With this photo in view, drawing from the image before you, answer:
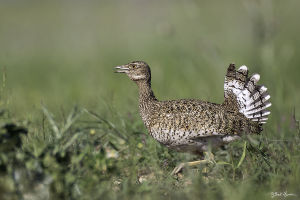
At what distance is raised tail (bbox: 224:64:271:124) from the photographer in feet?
16.5

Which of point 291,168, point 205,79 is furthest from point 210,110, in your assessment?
point 205,79

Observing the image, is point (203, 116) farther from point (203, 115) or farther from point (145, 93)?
point (145, 93)

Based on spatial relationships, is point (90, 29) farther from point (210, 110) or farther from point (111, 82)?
point (210, 110)

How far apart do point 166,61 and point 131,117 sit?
531 centimetres

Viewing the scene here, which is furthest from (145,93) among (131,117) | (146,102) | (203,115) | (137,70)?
(203,115)

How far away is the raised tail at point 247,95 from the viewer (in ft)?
16.5

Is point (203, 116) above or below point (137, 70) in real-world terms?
below

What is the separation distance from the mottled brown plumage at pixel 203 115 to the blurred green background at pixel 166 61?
450mm

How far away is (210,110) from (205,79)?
4.38 metres

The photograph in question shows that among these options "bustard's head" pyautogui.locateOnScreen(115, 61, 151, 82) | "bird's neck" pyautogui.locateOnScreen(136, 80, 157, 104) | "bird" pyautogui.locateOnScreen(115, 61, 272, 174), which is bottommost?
"bird" pyautogui.locateOnScreen(115, 61, 272, 174)

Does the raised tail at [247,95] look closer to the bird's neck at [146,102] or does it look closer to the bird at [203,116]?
the bird at [203,116]

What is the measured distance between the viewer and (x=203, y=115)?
4.72 meters

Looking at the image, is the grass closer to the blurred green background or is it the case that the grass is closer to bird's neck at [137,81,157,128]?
the blurred green background

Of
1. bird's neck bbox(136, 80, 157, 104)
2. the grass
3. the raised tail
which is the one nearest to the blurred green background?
the grass
